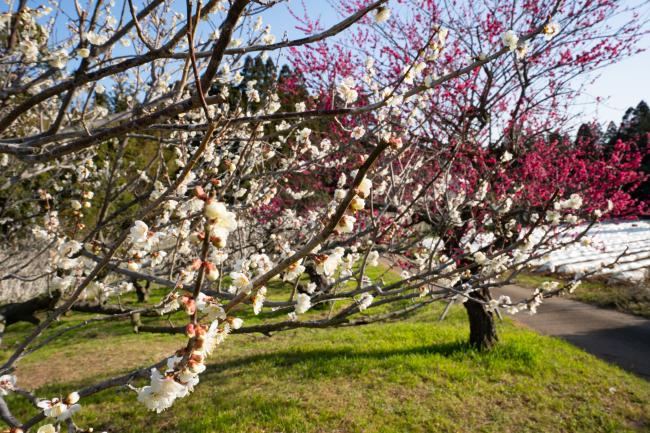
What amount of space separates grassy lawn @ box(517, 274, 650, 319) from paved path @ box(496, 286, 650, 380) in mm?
287

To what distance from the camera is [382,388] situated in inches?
198

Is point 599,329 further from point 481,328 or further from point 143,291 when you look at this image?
point 143,291

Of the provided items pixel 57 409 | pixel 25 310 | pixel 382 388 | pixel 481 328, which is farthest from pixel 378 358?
pixel 57 409

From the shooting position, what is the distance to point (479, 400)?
15.7 ft

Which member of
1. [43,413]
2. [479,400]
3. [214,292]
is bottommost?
[479,400]

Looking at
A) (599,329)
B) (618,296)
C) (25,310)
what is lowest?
(599,329)

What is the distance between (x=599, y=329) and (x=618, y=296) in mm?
2281

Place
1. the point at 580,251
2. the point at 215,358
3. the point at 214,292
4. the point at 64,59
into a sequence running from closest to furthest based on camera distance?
the point at 214,292 → the point at 64,59 → the point at 215,358 → the point at 580,251

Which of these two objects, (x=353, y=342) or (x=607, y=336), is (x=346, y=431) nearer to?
(x=353, y=342)

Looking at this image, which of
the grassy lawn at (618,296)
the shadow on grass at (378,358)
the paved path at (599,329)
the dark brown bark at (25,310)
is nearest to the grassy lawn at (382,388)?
the shadow on grass at (378,358)

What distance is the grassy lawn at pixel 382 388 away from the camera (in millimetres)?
4348

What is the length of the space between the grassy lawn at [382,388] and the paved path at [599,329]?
0.62 meters

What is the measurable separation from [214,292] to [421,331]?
5901 millimetres

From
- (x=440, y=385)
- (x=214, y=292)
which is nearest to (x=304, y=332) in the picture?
(x=440, y=385)
